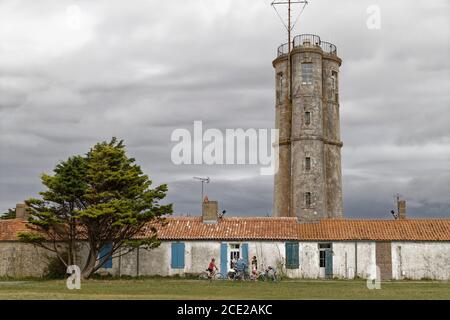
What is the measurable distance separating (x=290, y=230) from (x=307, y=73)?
44.0 ft

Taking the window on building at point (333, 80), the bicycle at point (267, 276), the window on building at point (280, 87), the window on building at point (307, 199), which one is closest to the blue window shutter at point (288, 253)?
the bicycle at point (267, 276)

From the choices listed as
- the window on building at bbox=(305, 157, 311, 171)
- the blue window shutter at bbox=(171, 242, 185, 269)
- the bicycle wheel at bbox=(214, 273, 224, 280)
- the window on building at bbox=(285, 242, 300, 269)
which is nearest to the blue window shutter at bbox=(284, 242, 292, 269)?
the window on building at bbox=(285, 242, 300, 269)

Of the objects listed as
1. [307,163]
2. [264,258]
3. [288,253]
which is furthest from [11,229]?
[307,163]

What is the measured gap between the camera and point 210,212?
131ft

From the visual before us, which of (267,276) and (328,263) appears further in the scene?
(328,263)

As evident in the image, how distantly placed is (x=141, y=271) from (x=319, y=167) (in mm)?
14873

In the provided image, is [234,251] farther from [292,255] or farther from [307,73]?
[307,73]

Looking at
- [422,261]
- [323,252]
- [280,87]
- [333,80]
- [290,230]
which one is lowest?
[422,261]

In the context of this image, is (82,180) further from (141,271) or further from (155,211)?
(141,271)

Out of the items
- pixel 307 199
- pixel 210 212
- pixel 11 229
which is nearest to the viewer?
pixel 11 229

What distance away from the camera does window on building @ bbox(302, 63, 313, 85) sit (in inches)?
1873

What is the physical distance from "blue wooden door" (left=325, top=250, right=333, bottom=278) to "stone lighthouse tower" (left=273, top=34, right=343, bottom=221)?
6431mm

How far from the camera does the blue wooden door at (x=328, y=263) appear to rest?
38.2 meters
